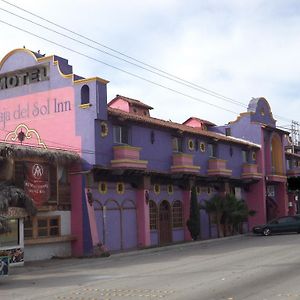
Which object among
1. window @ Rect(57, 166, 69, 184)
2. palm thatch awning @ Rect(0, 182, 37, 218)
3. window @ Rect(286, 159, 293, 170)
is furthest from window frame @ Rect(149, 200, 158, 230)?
window @ Rect(286, 159, 293, 170)

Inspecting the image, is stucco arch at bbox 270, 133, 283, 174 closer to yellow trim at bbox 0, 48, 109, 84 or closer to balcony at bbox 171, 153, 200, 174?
balcony at bbox 171, 153, 200, 174

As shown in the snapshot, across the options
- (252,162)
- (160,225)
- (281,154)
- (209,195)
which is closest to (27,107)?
(160,225)

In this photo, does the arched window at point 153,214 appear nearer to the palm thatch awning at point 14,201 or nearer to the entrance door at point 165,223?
the entrance door at point 165,223

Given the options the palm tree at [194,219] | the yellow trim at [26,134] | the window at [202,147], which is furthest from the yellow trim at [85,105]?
the window at [202,147]

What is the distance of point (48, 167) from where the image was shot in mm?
24438

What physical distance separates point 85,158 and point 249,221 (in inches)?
810

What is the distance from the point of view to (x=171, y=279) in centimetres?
1406

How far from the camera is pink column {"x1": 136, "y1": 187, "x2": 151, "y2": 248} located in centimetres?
2909

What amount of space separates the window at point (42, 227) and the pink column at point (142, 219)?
228 inches

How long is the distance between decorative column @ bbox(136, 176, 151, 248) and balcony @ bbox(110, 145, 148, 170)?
84.2 inches

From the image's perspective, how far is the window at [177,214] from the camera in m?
33.3

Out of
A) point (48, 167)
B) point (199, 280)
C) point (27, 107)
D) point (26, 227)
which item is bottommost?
point (199, 280)

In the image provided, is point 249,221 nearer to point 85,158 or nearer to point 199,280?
point 85,158

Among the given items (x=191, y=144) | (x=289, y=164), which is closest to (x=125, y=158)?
(x=191, y=144)
